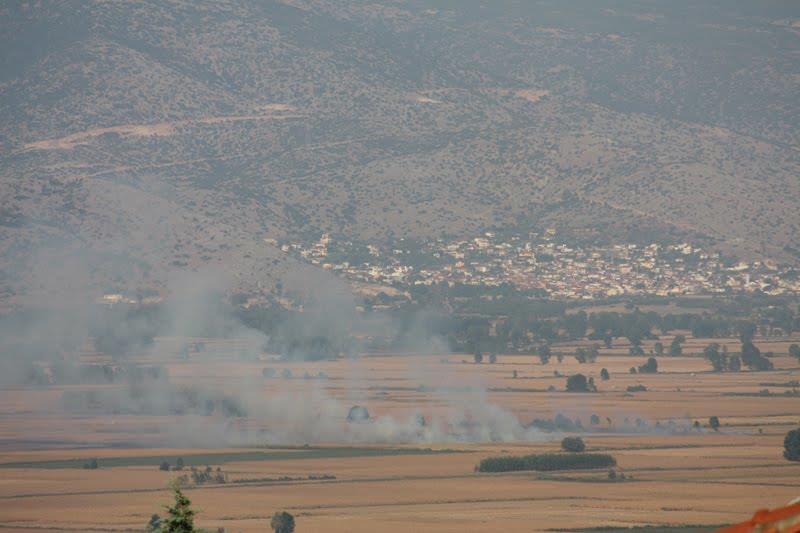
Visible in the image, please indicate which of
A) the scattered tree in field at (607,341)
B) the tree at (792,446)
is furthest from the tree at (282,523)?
the scattered tree in field at (607,341)

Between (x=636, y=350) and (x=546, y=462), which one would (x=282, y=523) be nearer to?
(x=546, y=462)

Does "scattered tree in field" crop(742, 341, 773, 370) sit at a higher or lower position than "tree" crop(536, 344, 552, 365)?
lower

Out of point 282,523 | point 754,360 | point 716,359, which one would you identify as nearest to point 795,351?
point 754,360

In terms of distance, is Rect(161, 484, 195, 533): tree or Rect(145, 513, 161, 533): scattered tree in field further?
Rect(145, 513, 161, 533): scattered tree in field

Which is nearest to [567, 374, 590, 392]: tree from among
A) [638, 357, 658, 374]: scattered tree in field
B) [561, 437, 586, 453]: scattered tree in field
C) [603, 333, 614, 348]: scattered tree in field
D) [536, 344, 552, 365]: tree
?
[638, 357, 658, 374]: scattered tree in field

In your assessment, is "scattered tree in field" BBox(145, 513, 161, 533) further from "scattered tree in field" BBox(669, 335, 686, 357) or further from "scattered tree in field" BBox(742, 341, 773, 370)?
"scattered tree in field" BBox(669, 335, 686, 357)

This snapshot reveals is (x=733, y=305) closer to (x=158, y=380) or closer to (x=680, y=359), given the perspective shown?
(x=680, y=359)
